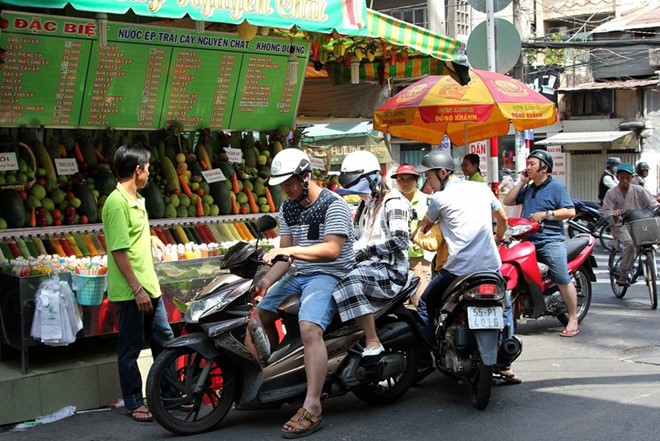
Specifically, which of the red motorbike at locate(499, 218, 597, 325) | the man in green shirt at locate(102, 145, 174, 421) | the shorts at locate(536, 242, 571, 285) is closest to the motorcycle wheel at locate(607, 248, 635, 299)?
the red motorbike at locate(499, 218, 597, 325)

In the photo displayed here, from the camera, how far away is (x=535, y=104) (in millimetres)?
9523

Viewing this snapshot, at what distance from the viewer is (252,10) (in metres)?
6.55

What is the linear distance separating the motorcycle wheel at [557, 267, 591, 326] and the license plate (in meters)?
3.09

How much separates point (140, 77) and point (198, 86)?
69cm

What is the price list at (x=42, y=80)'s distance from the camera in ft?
23.1

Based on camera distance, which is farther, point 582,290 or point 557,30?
point 557,30

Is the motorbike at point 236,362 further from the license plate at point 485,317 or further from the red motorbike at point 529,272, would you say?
the red motorbike at point 529,272

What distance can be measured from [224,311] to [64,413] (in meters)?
1.60

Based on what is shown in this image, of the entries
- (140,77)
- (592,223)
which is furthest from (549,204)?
(592,223)

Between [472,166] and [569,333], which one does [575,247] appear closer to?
[569,333]

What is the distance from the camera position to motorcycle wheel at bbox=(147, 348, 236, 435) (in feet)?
16.8

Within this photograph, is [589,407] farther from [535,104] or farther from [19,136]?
[19,136]

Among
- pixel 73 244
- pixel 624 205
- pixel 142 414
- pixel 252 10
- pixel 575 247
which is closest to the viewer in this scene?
pixel 142 414

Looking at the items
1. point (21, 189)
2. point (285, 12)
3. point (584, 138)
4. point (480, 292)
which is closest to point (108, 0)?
point (285, 12)
